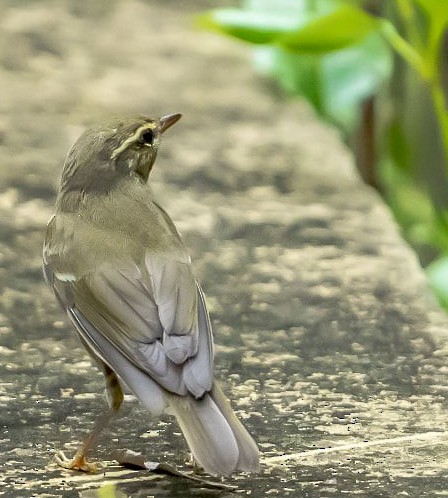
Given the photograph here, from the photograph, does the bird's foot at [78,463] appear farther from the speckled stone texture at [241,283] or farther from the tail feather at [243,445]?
the tail feather at [243,445]

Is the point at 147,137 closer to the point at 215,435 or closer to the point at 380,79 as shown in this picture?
the point at 215,435

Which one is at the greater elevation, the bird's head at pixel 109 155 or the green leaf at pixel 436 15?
the green leaf at pixel 436 15

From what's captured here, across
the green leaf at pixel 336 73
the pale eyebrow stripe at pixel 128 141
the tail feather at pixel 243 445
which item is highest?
the pale eyebrow stripe at pixel 128 141

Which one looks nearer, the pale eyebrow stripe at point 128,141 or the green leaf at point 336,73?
the pale eyebrow stripe at point 128,141

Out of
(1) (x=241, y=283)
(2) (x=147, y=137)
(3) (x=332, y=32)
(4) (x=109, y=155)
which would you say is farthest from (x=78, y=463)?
(3) (x=332, y=32)

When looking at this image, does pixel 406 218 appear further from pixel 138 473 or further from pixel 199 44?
pixel 138 473

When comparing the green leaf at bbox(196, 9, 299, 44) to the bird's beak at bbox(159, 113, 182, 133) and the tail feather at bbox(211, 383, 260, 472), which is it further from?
the tail feather at bbox(211, 383, 260, 472)

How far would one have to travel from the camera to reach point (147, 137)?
12.0 feet

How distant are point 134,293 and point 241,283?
1211 millimetres

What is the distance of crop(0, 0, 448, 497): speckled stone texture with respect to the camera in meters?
3.02

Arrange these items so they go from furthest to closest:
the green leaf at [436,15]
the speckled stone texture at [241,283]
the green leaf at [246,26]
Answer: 1. the green leaf at [246,26]
2. the green leaf at [436,15]
3. the speckled stone texture at [241,283]

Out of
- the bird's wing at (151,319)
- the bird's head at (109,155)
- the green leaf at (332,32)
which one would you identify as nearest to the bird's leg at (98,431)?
the bird's wing at (151,319)

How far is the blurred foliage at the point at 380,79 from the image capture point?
457 centimetres

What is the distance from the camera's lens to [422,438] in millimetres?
3105
